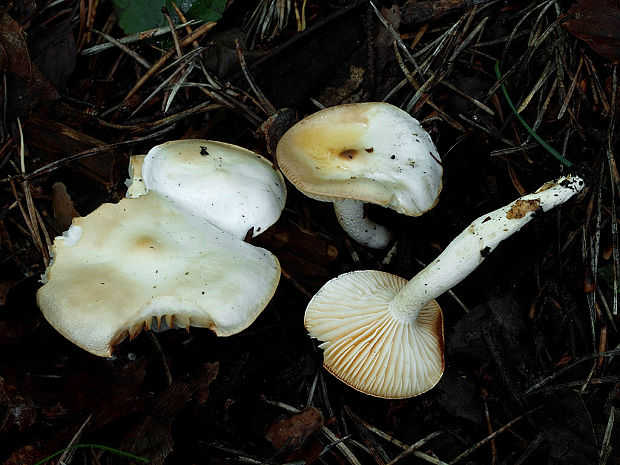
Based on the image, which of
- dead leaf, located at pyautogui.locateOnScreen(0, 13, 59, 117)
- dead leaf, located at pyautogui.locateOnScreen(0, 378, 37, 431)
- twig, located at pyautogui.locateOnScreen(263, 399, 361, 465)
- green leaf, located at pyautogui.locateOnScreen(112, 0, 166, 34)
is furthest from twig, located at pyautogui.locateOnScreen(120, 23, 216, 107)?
twig, located at pyautogui.locateOnScreen(263, 399, 361, 465)

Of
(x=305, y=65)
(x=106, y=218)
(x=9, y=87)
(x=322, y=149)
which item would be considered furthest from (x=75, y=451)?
(x=305, y=65)

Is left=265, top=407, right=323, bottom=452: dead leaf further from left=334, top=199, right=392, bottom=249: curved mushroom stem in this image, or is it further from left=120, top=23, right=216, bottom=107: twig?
left=120, top=23, right=216, bottom=107: twig

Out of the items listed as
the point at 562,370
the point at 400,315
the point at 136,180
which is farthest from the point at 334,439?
the point at 136,180

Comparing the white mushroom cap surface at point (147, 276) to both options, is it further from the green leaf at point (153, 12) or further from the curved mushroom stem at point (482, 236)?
the green leaf at point (153, 12)

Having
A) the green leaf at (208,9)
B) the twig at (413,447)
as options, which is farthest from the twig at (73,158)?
the twig at (413,447)

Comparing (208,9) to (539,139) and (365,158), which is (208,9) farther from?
(539,139)

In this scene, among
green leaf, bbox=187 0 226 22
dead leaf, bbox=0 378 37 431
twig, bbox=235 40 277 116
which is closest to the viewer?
dead leaf, bbox=0 378 37 431

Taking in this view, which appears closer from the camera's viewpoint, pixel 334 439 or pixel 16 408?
pixel 16 408
